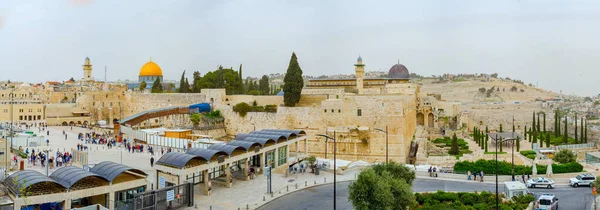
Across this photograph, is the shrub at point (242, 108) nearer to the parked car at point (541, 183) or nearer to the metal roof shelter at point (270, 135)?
the metal roof shelter at point (270, 135)

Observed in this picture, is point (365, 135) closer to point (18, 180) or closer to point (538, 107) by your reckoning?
point (18, 180)

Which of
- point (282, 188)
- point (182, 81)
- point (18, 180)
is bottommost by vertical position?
point (282, 188)

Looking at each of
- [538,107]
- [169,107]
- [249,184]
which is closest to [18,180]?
[249,184]

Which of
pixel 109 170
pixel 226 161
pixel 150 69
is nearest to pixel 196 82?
pixel 150 69

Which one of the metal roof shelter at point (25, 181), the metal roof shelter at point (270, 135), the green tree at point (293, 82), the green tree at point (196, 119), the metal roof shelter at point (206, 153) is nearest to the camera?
the metal roof shelter at point (25, 181)

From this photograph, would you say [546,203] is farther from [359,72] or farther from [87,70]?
[87,70]

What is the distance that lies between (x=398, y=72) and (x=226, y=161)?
39879 millimetres

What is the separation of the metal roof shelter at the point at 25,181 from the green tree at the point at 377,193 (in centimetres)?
955

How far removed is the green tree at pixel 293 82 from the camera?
4016 cm

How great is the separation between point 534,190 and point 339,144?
16934 mm

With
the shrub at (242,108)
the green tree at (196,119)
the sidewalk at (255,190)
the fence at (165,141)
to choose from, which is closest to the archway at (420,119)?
the shrub at (242,108)

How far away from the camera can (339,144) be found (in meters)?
36.6

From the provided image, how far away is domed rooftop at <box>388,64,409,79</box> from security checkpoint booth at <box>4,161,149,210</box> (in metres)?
44.0

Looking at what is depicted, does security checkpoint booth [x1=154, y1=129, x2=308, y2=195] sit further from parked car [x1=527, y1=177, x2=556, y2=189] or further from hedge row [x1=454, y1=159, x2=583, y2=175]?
parked car [x1=527, y1=177, x2=556, y2=189]
